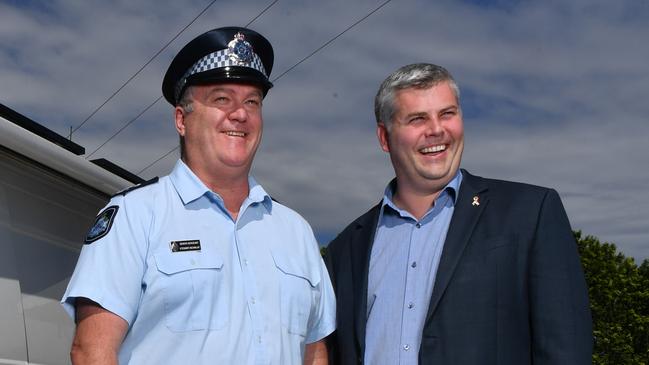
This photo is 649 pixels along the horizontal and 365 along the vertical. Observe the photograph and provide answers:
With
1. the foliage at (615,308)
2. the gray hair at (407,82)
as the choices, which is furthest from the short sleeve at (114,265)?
the foliage at (615,308)

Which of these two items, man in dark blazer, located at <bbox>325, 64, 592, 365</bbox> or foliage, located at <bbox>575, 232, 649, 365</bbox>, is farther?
foliage, located at <bbox>575, 232, 649, 365</bbox>

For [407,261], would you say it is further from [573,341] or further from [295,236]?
[573,341]

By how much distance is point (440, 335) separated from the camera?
10.1 ft

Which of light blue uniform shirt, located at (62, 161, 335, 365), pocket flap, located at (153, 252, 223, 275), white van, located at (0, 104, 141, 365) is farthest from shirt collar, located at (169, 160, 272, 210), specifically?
white van, located at (0, 104, 141, 365)

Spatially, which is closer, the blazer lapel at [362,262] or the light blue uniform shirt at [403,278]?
the light blue uniform shirt at [403,278]

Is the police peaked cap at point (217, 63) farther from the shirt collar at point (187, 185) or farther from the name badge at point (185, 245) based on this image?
the name badge at point (185, 245)

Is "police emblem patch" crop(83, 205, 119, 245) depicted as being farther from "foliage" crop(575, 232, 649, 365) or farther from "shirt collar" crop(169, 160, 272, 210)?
"foliage" crop(575, 232, 649, 365)

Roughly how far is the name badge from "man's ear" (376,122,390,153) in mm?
1266

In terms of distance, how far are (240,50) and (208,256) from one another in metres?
0.90

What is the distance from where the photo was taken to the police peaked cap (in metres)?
2.99

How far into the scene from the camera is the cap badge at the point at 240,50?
3056mm

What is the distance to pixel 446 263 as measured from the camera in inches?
125

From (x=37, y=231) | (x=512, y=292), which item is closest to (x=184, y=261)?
(x=37, y=231)

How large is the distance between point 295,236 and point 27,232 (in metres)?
1.07
